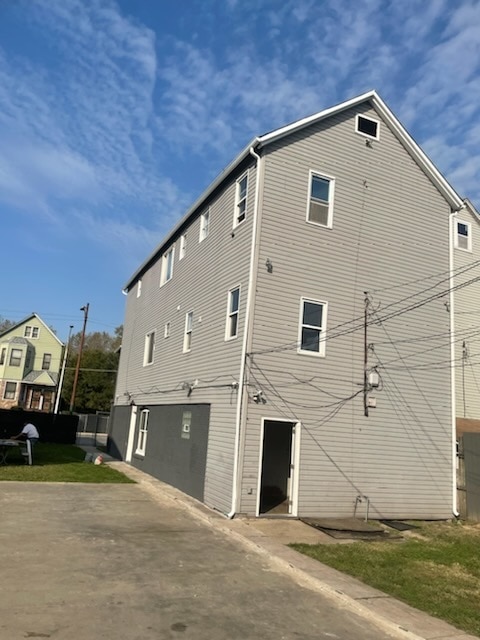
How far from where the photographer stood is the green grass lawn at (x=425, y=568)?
6207 millimetres

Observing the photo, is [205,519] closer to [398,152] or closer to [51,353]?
[398,152]

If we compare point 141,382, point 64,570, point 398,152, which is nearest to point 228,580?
point 64,570

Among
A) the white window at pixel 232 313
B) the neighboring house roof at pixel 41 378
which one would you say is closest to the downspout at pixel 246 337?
the white window at pixel 232 313

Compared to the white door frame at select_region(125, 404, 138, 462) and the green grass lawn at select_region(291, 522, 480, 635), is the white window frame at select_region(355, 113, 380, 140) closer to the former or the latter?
the green grass lawn at select_region(291, 522, 480, 635)

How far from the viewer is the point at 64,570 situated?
656 cm

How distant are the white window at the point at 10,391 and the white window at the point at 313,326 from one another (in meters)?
44.3

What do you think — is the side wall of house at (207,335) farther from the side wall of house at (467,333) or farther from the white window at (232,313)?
the side wall of house at (467,333)

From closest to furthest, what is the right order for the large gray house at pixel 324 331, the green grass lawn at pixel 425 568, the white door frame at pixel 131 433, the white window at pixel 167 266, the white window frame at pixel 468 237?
1. the green grass lawn at pixel 425 568
2. the large gray house at pixel 324 331
3. the white window frame at pixel 468 237
4. the white window at pixel 167 266
5. the white door frame at pixel 131 433

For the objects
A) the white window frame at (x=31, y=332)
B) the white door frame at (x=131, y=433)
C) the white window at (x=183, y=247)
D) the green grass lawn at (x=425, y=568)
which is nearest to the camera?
the green grass lawn at (x=425, y=568)

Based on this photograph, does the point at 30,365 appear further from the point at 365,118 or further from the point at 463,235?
the point at 365,118

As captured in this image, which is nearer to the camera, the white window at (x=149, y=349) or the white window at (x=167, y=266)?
the white window at (x=167, y=266)

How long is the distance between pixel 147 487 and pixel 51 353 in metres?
41.7

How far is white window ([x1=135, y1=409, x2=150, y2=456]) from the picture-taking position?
63.4 ft

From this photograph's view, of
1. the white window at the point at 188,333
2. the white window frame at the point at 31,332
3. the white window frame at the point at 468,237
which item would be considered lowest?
the white window at the point at 188,333
